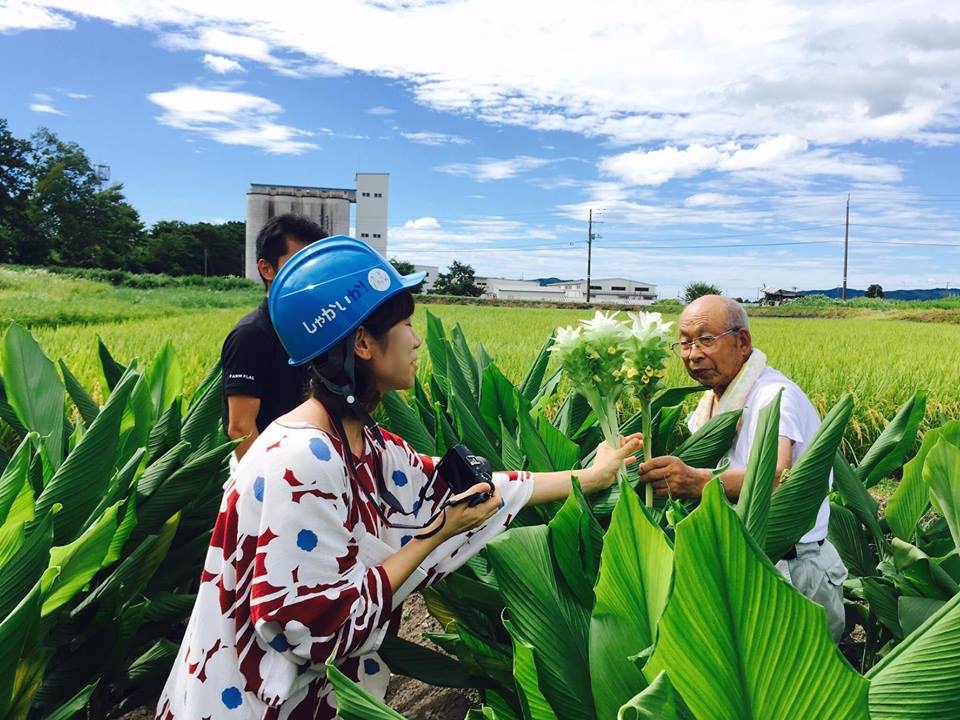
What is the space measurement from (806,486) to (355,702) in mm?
831

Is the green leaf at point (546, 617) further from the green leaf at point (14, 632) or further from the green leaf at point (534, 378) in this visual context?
the green leaf at point (534, 378)

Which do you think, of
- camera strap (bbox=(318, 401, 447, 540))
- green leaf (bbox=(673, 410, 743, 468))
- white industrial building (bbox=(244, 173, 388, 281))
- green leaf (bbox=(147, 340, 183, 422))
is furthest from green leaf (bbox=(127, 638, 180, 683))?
white industrial building (bbox=(244, 173, 388, 281))

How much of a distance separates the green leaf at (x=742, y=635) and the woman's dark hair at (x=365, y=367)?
0.70m

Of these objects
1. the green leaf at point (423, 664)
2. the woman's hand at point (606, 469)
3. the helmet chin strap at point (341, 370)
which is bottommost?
the green leaf at point (423, 664)

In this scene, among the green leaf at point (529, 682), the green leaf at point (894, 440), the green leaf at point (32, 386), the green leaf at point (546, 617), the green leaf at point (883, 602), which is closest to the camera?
the green leaf at point (529, 682)

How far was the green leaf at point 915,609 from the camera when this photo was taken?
1438 mm

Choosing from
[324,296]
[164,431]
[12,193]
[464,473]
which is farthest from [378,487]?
[12,193]

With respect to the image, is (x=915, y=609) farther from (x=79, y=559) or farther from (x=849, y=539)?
(x=79, y=559)

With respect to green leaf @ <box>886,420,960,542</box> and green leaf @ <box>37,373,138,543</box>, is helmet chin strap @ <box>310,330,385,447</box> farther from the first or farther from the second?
green leaf @ <box>886,420,960,542</box>

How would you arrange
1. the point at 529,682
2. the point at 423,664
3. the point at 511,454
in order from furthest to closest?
the point at 511,454 < the point at 423,664 < the point at 529,682

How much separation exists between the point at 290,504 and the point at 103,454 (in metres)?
0.72

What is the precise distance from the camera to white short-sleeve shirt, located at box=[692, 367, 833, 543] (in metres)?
2.06

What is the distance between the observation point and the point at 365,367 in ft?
4.34

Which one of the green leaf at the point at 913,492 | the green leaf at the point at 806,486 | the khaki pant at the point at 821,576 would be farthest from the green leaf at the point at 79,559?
the green leaf at the point at 913,492
